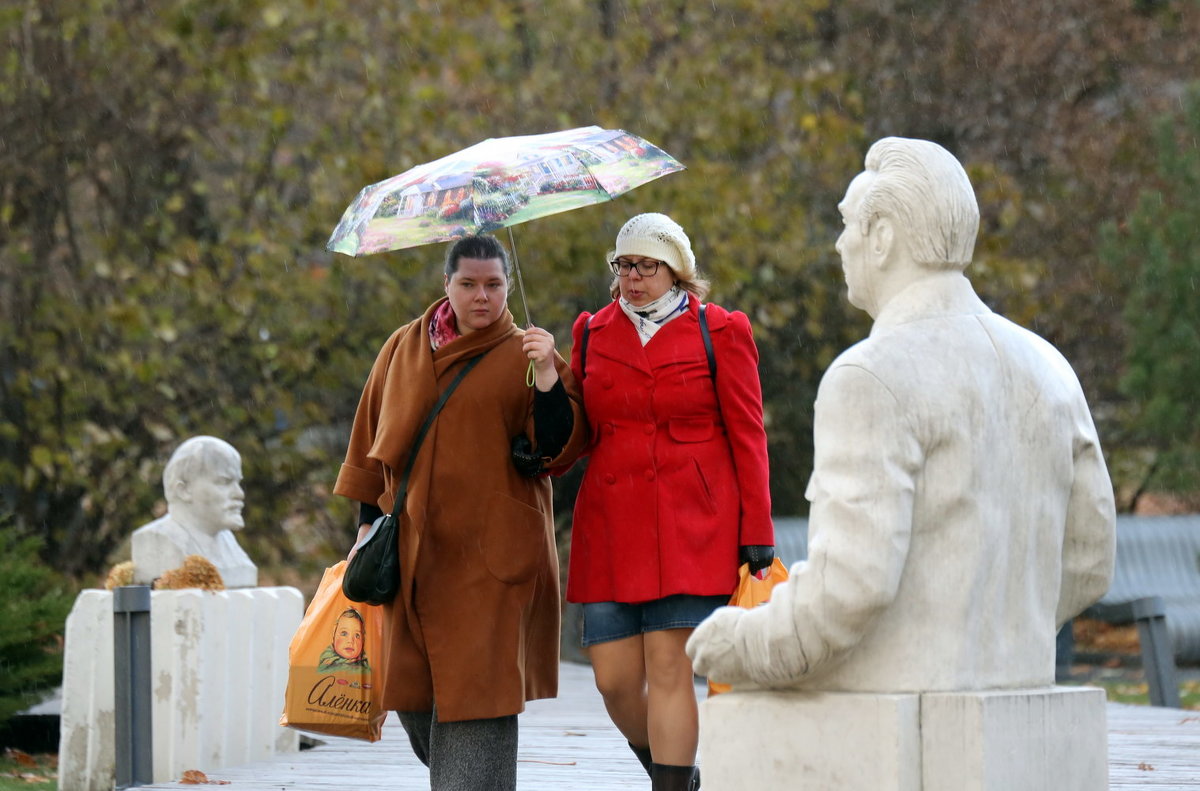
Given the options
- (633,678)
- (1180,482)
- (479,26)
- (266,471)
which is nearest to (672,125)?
(479,26)

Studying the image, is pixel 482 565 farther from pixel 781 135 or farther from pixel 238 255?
pixel 781 135

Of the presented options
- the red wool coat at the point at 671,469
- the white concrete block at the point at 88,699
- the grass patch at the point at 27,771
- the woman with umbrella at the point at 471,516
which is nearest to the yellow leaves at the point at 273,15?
the grass patch at the point at 27,771

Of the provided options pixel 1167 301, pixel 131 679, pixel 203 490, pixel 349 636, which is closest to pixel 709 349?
pixel 349 636

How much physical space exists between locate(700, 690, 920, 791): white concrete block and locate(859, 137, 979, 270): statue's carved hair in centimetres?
86

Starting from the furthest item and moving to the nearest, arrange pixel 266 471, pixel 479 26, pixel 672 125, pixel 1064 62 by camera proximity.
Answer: pixel 1064 62 < pixel 479 26 < pixel 672 125 < pixel 266 471

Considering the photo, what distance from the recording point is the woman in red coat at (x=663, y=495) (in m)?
5.40

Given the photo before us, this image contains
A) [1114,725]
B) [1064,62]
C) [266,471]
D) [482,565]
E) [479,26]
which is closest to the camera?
[482,565]

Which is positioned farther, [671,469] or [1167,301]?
[1167,301]

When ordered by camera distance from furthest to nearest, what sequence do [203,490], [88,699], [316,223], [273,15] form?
[316,223]
[273,15]
[203,490]
[88,699]

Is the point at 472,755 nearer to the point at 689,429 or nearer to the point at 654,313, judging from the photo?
the point at 689,429

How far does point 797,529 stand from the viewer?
42.2 feet

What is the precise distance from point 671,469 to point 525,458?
0.44 m

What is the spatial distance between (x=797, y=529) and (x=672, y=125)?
125 inches

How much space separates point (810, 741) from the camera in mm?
3449
